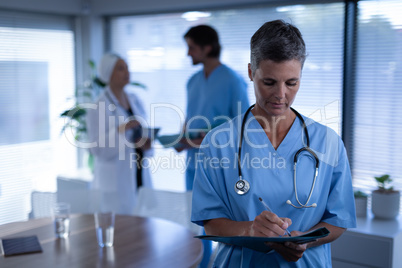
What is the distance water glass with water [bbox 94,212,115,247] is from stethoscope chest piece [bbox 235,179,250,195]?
964 millimetres

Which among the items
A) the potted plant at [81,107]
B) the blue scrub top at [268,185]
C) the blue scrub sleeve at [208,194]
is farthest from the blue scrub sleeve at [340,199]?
the potted plant at [81,107]

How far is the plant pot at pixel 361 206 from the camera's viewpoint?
115 inches

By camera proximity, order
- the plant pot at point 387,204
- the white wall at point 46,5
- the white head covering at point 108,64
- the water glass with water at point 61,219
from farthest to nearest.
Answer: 1. the white wall at point 46,5
2. the white head covering at point 108,64
3. the plant pot at point 387,204
4. the water glass with water at point 61,219

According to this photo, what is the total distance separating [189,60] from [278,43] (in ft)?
9.73

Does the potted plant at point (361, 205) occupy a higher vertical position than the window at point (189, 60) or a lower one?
lower

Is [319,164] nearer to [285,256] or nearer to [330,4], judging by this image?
[285,256]

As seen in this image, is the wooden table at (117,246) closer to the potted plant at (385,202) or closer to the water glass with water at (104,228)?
the water glass with water at (104,228)

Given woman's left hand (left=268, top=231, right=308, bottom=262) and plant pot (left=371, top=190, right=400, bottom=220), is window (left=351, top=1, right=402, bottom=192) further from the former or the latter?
woman's left hand (left=268, top=231, right=308, bottom=262)

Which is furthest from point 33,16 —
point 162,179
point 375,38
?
point 375,38

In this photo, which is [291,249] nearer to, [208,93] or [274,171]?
[274,171]

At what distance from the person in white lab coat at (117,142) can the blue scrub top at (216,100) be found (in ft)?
1.22

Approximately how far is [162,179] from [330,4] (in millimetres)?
2175

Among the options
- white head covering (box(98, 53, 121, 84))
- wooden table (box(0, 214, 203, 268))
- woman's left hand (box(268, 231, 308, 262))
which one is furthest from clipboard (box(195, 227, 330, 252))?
white head covering (box(98, 53, 121, 84))

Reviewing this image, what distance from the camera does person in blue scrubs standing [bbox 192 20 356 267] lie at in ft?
4.43
